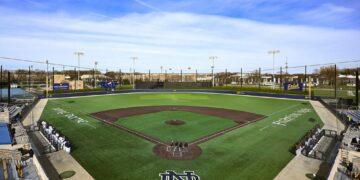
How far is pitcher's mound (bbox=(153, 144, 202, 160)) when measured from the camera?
708 inches

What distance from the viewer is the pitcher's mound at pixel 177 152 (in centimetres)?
1798

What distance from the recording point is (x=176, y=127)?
2703cm

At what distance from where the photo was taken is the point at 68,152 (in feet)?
61.4

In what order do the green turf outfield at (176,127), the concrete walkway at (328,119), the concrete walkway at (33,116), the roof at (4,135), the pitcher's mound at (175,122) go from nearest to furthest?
the roof at (4,135) → the green turf outfield at (176,127) → the concrete walkway at (328,119) → the pitcher's mound at (175,122) → the concrete walkway at (33,116)

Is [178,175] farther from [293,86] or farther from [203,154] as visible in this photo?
[293,86]

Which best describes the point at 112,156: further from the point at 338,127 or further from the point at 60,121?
the point at 338,127

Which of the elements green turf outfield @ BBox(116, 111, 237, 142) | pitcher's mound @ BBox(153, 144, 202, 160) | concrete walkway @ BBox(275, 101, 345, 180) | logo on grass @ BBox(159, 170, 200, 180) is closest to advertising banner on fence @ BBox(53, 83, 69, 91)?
green turf outfield @ BBox(116, 111, 237, 142)

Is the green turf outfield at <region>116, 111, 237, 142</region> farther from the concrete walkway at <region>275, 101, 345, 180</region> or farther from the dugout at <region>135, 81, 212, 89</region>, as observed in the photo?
the dugout at <region>135, 81, 212, 89</region>

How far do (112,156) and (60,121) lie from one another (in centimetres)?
1657

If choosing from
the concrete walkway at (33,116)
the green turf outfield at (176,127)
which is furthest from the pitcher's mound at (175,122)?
the concrete walkway at (33,116)

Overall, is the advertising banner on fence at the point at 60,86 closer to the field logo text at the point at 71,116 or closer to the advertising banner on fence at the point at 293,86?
the field logo text at the point at 71,116

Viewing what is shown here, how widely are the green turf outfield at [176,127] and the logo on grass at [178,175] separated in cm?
692

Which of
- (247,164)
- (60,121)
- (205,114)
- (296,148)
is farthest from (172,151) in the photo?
(60,121)

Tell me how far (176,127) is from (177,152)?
26.4 ft
